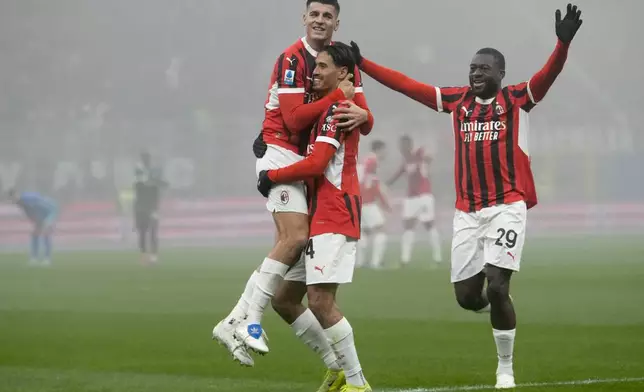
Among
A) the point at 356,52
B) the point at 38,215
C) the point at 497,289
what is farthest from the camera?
the point at 38,215

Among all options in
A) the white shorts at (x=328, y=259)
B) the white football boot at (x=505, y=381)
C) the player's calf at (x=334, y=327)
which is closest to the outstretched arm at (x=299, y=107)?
the white shorts at (x=328, y=259)

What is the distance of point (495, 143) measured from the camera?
28.9 ft

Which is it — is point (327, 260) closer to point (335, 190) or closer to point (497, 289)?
point (335, 190)

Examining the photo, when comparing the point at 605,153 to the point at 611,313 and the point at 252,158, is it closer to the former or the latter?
the point at 252,158

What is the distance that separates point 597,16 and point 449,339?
46.0ft

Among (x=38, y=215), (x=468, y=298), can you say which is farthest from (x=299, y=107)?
(x=38, y=215)

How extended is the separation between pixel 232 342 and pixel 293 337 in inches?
221

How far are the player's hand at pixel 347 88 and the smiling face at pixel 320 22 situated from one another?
29cm

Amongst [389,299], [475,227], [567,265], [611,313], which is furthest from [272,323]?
[567,265]

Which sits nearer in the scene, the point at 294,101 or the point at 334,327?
the point at 334,327

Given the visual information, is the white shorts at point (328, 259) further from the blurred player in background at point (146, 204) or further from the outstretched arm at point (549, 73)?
the blurred player in background at point (146, 204)

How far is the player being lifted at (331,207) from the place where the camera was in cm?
761

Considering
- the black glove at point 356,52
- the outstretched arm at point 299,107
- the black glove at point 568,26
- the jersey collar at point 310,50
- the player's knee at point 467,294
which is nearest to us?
the outstretched arm at point 299,107

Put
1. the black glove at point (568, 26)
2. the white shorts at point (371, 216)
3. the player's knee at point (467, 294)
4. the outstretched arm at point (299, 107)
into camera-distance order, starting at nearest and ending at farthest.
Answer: the outstretched arm at point (299, 107) < the black glove at point (568, 26) < the player's knee at point (467, 294) < the white shorts at point (371, 216)
